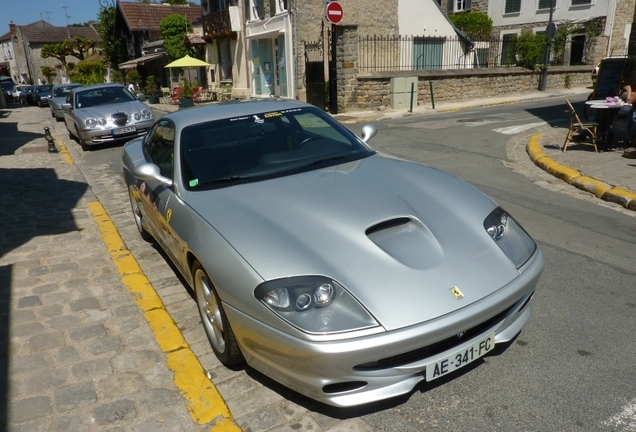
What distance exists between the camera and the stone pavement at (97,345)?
2.76m

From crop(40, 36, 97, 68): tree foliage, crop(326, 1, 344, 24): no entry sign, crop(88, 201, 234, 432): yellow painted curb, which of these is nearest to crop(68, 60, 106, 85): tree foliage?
crop(40, 36, 97, 68): tree foliage

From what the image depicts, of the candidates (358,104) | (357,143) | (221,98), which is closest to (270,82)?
(221,98)

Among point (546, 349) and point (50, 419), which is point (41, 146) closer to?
point (50, 419)

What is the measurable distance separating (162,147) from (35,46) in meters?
76.6

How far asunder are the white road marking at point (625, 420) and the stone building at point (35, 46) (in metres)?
71.3

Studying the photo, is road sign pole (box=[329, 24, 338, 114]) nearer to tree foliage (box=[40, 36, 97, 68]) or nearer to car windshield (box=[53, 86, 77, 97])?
car windshield (box=[53, 86, 77, 97])

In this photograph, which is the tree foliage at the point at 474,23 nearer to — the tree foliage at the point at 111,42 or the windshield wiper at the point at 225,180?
the tree foliage at the point at 111,42

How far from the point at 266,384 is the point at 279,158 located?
5.59 ft

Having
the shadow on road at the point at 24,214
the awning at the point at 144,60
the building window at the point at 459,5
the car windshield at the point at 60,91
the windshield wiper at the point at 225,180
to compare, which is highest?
the building window at the point at 459,5

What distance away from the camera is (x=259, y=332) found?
2557 millimetres

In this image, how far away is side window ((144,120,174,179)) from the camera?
3999 millimetres

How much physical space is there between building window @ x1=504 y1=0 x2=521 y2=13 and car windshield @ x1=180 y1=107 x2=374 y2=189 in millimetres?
34289

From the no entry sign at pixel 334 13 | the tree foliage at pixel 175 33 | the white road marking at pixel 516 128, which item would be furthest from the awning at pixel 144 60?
the white road marking at pixel 516 128

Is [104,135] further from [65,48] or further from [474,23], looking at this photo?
[65,48]
